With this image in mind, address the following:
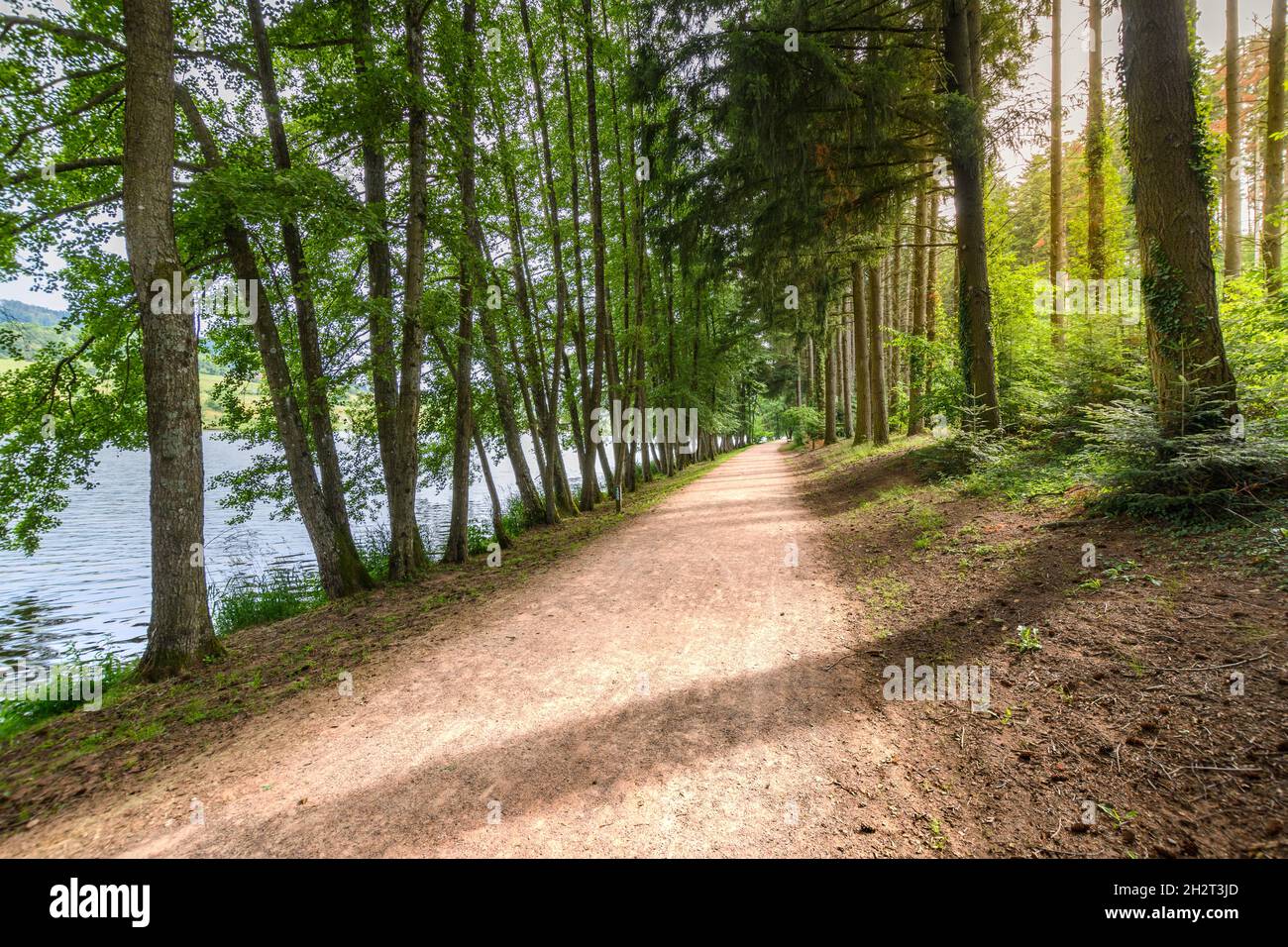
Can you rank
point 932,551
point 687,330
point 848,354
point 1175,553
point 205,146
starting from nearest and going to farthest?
point 1175,553 → point 932,551 → point 205,146 → point 687,330 → point 848,354

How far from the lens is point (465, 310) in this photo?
9.38 m

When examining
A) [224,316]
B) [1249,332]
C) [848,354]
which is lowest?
[1249,332]

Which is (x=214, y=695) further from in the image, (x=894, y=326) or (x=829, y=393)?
(x=894, y=326)

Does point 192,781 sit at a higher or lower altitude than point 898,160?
lower

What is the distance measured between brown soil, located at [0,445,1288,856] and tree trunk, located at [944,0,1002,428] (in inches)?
184

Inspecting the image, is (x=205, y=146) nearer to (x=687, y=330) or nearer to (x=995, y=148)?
(x=995, y=148)

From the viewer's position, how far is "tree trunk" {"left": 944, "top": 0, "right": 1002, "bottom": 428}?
29.6 feet

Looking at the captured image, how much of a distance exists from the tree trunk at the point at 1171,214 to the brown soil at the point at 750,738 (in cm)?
184

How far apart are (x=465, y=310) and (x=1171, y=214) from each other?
9.91 m

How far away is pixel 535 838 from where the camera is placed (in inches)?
100

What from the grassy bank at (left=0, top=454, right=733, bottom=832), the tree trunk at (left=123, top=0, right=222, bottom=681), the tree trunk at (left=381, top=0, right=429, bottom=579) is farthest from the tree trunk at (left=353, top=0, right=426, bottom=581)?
the tree trunk at (left=123, top=0, right=222, bottom=681)

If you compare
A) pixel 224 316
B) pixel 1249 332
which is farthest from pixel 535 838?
pixel 224 316

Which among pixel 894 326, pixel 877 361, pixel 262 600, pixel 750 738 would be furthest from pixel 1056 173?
pixel 262 600

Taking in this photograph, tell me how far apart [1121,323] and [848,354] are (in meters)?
18.8
